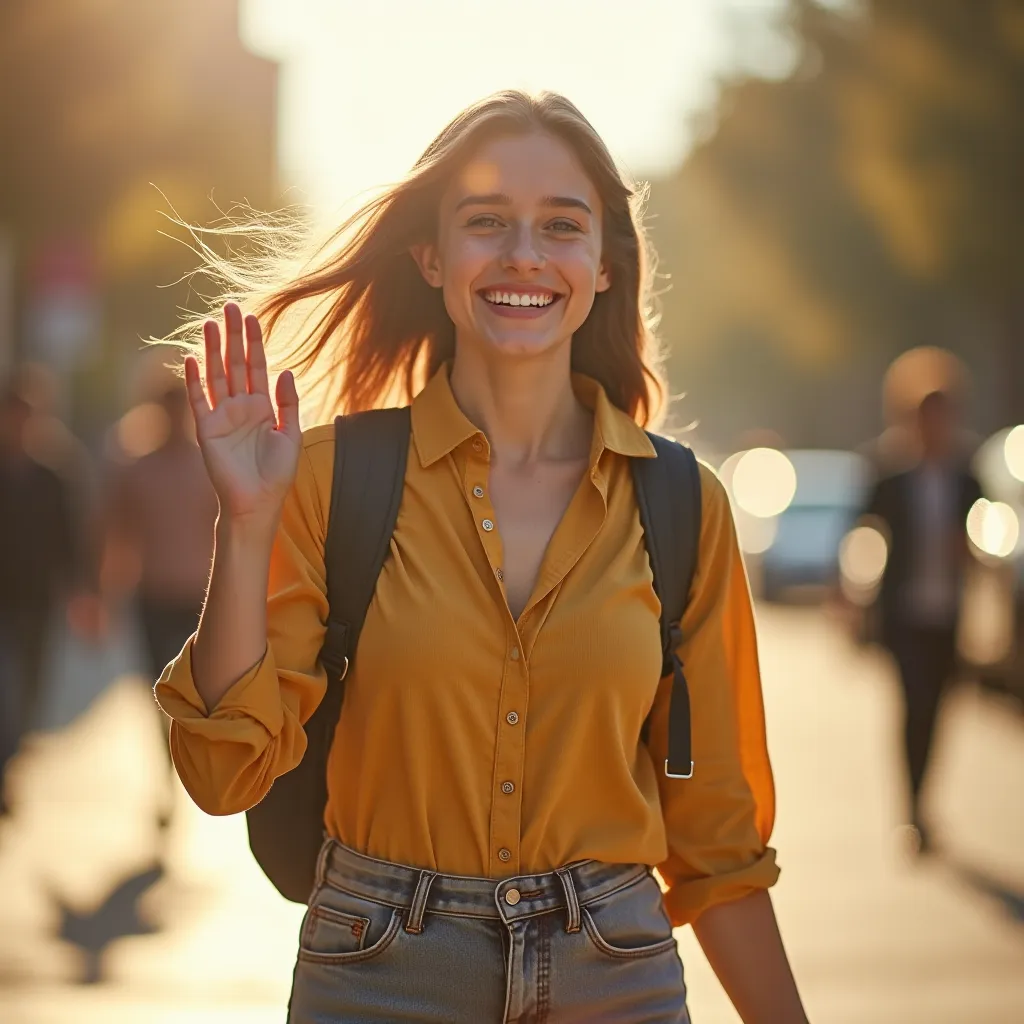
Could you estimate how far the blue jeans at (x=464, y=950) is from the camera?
315 cm

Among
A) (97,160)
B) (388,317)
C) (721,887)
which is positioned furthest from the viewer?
(97,160)

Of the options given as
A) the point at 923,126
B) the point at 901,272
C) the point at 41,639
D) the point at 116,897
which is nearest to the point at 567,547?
the point at 116,897

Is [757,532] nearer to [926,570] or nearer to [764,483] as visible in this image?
[764,483]

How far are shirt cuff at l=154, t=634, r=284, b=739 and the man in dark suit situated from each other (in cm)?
687

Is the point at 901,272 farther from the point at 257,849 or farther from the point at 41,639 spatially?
the point at 257,849

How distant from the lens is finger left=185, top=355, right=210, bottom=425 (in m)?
3.23

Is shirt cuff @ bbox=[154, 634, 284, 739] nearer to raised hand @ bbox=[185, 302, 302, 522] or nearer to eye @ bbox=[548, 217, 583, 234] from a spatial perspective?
raised hand @ bbox=[185, 302, 302, 522]

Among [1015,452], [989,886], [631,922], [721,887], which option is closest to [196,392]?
[631,922]

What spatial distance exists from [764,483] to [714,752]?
26918 millimetres

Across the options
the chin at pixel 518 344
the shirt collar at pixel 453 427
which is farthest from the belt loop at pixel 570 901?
the chin at pixel 518 344

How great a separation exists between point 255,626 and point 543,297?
0.83 m

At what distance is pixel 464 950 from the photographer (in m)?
3.16

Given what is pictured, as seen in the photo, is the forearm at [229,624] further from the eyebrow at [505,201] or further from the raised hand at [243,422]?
the eyebrow at [505,201]

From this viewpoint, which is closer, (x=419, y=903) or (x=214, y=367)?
(x=419, y=903)
